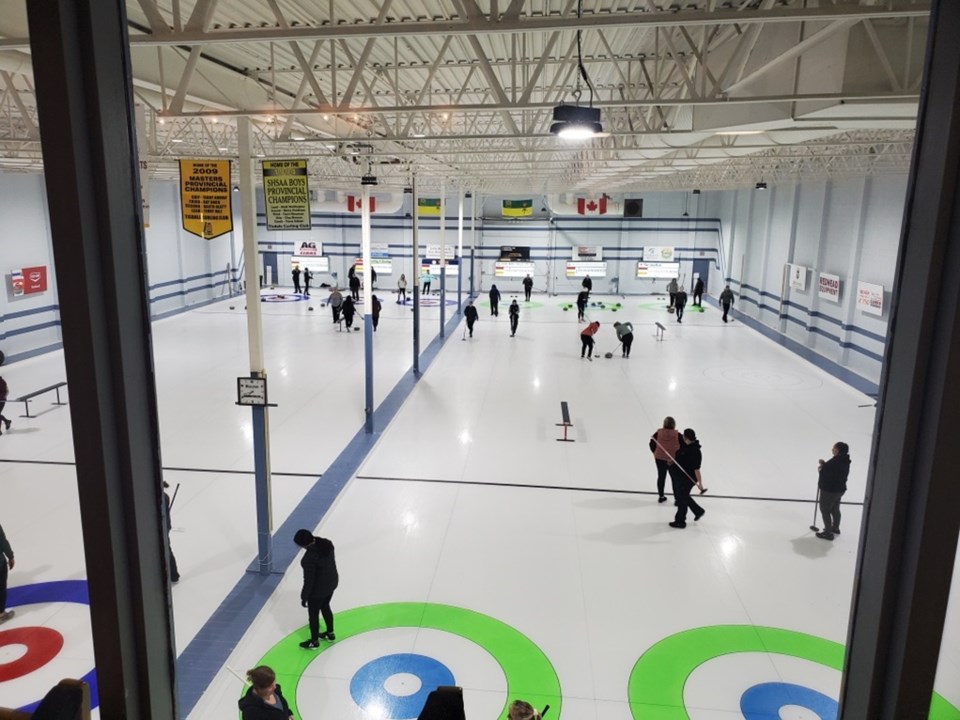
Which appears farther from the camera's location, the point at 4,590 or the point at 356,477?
the point at 356,477

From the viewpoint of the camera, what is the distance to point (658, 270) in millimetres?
38469

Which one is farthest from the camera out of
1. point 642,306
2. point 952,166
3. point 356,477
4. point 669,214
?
point 669,214

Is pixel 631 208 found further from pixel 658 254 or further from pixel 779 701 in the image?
pixel 779 701

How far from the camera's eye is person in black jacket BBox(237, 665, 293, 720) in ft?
15.8

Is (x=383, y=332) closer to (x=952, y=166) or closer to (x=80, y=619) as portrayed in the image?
(x=80, y=619)

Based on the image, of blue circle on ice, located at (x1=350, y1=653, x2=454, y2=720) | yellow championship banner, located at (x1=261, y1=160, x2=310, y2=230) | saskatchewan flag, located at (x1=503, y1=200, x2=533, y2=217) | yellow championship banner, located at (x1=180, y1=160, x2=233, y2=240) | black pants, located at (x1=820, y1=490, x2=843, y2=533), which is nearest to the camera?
blue circle on ice, located at (x1=350, y1=653, x2=454, y2=720)

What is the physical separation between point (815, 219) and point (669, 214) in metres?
13.9

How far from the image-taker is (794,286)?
85.5 feet

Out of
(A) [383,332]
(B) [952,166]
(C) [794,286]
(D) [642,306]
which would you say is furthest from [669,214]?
(B) [952,166]

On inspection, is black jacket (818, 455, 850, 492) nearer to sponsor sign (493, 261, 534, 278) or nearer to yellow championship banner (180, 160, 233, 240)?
yellow championship banner (180, 160, 233, 240)

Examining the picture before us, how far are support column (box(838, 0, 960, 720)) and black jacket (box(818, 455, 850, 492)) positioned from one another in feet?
24.2

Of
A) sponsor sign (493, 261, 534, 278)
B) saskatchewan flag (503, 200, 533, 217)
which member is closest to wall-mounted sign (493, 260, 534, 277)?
sponsor sign (493, 261, 534, 278)

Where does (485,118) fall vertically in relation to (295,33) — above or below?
above

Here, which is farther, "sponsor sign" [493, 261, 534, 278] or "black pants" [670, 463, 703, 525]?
"sponsor sign" [493, 261, 534, 278]
